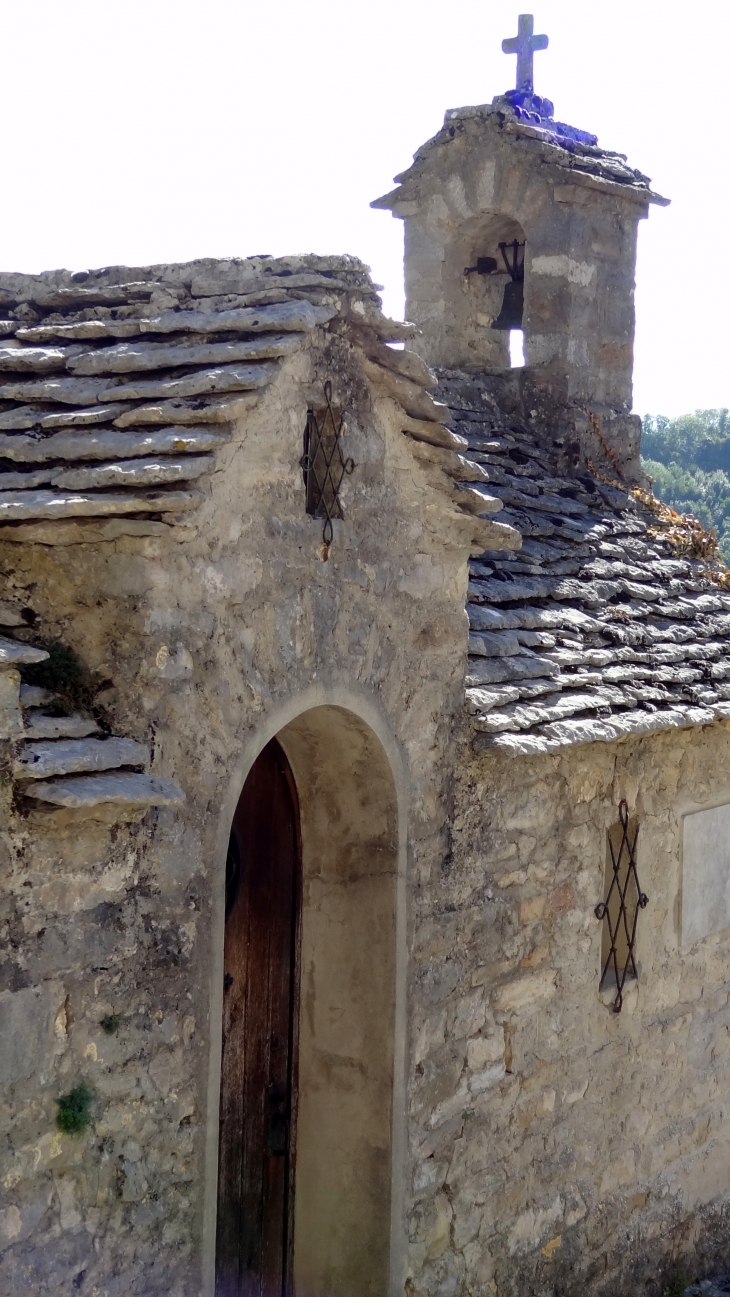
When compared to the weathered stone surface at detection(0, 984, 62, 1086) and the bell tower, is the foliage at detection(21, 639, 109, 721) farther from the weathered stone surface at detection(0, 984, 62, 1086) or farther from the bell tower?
the bell tower

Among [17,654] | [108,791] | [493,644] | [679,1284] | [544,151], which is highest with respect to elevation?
[544,151]

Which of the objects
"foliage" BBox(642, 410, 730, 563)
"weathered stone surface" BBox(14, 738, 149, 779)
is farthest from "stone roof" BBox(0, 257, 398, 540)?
"foliage" BBox(642, 410, 730, 563)

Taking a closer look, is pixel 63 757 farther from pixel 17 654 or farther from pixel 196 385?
pixel 196 385

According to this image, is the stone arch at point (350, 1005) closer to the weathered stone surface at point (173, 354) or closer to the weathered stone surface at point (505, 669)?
the weathered stone surface at point (505, 669)


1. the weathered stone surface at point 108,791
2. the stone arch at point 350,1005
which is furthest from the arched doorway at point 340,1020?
the weathered stone surface at point 108,791

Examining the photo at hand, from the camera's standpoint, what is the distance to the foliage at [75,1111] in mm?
3676

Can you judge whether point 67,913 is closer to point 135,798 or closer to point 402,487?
point 135,798

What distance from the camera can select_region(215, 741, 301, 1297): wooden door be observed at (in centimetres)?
516

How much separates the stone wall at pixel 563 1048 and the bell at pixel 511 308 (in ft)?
11.3

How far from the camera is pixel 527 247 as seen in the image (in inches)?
346

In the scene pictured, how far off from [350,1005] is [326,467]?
6.66 ft

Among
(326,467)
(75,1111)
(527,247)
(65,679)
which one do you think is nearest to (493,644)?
(326,467)

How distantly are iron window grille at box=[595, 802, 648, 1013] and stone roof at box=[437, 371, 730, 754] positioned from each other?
25.5 inches

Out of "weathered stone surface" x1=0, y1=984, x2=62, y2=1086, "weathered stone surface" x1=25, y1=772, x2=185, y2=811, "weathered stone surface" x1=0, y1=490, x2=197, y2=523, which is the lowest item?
"weathered stone surface" x1=0, y1=984, x2=62, y2=1086
